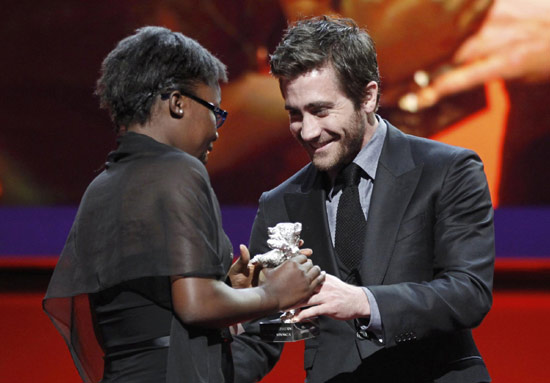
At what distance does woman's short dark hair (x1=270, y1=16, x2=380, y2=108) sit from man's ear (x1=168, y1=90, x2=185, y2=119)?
0.56m

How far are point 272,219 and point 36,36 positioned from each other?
3.89m

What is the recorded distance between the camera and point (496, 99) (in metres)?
4.84

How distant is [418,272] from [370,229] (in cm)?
17

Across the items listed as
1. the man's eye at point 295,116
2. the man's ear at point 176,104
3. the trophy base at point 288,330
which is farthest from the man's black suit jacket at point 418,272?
the man's ear at point 176,104

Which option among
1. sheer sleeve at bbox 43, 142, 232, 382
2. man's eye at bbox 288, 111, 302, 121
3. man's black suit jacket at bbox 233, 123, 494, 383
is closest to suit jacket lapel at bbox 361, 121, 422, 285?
man's black suit jacket at bbox 233, 123, 494, 383

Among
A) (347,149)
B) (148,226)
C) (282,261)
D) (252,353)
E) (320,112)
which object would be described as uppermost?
(320,112)

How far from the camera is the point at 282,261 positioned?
172 cm

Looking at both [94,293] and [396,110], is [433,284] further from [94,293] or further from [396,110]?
[396,110]

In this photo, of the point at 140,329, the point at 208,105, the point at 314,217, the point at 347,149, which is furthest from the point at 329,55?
the point at 140,329

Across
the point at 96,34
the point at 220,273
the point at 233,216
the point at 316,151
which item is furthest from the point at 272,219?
the point at 96,34

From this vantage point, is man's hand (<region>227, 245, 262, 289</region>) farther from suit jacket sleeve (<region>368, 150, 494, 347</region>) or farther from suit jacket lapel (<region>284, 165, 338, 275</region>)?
suit jacket sleeve (<region>368, 150, 494, 347</region>)

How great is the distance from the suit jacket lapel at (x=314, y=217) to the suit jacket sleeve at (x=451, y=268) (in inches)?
7.5

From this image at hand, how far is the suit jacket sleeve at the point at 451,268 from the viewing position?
175 centimetres

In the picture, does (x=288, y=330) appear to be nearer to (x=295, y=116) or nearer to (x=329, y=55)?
(x=295, y=116)
